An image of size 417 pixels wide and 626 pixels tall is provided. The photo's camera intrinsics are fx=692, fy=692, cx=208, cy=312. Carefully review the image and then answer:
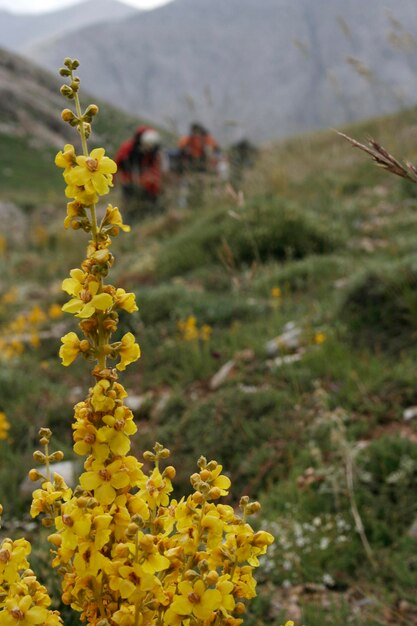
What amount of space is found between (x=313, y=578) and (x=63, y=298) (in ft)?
18.2

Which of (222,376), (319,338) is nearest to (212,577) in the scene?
(319,338)

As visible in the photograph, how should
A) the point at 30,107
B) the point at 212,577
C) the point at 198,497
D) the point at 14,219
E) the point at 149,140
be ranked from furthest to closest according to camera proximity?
the point at 30,107, the point at 14,219, the point at 149,140, the point at 198,497, the point at 212,577

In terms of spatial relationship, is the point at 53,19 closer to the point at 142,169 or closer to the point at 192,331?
the point at 142,169

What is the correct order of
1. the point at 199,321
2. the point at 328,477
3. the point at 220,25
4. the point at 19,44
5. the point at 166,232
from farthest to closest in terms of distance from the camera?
the point at 19,44 → the point at 220,25 → the point at 166,232 → the point at 199,321 → the point at 328,477

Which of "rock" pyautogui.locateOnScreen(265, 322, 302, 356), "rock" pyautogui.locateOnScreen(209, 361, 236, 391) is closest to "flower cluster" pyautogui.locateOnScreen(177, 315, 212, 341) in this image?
"rock" pyautogui.locateOnScreen(209, 361, 236, 391)

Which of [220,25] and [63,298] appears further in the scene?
[220,25]

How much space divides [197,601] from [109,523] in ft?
0.62

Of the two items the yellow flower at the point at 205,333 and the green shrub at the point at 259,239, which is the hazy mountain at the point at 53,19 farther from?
the yellow flower at the point at 205,333

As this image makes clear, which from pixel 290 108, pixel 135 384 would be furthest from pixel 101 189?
pixel 290 108

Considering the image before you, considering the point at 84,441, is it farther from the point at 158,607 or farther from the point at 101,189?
the point at 101,189

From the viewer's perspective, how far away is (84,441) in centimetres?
114

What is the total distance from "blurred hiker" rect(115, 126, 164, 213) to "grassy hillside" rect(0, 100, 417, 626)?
4340mm

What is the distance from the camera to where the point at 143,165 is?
1262 cm

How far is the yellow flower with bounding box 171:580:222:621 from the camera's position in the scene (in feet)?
3.59
